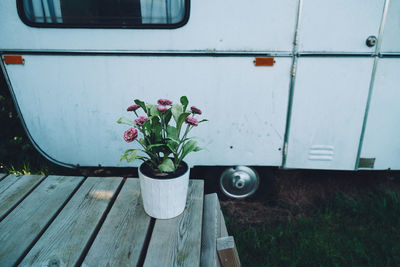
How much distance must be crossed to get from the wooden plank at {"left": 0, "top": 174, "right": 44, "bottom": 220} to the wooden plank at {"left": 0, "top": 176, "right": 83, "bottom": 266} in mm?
42

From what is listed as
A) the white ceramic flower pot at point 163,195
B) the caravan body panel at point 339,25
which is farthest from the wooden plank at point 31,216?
the caravan body panel at point 339,25

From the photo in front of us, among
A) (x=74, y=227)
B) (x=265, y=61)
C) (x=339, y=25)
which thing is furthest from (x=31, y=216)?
(x=339, y=25)

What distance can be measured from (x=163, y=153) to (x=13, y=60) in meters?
1.74

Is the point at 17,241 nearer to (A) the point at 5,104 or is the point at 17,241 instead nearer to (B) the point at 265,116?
(B) the point at 265,116

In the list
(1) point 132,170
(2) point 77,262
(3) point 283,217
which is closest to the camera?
(2) point 77,262

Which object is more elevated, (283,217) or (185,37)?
(185,37)

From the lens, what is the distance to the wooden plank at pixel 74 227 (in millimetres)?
1035

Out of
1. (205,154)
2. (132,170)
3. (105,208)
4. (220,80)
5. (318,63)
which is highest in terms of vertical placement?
(318,63)

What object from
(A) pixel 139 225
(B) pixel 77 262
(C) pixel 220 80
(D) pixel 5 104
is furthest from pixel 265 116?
(D) pixel 5 104

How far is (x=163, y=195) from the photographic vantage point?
3.91ft

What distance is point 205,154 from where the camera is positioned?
2.35 meters

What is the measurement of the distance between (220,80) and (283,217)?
1356 mm

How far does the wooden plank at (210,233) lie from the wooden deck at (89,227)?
73 millimetres

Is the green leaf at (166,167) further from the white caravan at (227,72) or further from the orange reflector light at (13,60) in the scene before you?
the orange reflector light at (13,60)
